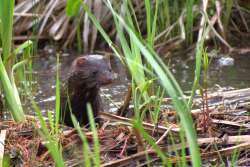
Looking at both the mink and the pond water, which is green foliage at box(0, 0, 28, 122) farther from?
the pond water

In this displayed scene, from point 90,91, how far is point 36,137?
1.30 meters

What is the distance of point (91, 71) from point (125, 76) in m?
1.94

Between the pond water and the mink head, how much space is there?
0.59 meters

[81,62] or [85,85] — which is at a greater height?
[81,62]

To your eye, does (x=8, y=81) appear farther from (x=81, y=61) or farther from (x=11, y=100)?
(x=81, y=61)

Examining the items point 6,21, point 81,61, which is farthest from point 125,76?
point 6,21

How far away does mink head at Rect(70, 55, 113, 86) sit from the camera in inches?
185

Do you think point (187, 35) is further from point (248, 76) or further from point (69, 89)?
point (69, 89)

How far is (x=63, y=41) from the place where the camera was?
26.1 feet

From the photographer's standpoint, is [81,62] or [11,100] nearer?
[11,100]

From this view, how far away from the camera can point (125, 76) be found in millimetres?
6664

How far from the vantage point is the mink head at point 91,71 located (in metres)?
4.71

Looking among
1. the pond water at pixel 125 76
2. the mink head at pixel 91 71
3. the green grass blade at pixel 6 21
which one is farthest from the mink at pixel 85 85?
the green grass blade at pixel 6 21

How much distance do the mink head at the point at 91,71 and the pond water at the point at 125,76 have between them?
592 mm
